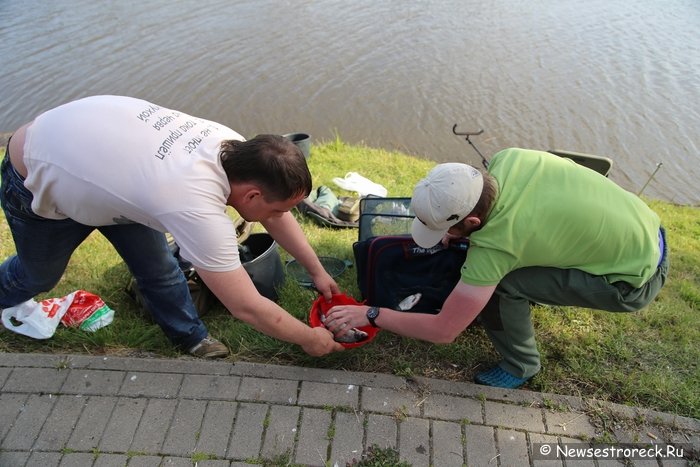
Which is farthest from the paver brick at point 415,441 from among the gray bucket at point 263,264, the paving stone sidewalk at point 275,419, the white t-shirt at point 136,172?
the gray bucket at point 263,264

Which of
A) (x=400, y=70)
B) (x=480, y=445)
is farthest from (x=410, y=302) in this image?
(x=400, y=70)

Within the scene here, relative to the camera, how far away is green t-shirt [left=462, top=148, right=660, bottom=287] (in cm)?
213

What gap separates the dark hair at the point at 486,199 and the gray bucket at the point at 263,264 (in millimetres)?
1330

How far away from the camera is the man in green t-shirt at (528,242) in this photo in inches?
83.9

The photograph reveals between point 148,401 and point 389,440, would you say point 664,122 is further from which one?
point 148,401

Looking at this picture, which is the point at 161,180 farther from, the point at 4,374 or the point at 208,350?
the point at 4,374

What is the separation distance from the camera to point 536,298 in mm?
2434

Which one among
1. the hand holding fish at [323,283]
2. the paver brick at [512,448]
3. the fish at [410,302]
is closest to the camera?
the paver brick at [512,448]

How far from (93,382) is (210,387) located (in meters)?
0.59

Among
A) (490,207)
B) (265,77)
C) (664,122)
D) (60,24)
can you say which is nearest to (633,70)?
(664,122)

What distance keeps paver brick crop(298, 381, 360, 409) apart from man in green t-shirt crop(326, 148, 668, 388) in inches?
12.7

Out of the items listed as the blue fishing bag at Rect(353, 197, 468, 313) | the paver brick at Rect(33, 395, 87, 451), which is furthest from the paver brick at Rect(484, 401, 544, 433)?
the paver brick at Rect(33, 395, 87, 451)

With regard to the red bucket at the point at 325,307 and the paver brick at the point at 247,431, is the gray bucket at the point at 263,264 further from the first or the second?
the paver brick at the point at 247,431

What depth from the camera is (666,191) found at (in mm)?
7328
